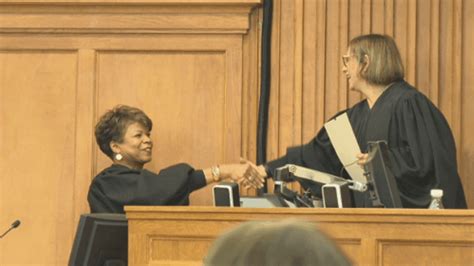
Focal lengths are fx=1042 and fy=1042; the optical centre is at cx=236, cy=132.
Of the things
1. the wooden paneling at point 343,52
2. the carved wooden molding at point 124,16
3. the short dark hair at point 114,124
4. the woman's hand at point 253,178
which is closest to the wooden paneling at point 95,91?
the carved wooden molding at point 124,16

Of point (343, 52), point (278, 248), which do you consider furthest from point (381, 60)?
point (278, 248)

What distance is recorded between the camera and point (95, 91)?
6398 millimetres

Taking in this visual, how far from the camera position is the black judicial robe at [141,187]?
557 cm

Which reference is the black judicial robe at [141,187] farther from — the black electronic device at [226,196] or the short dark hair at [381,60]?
the short dark hair at [381,60]

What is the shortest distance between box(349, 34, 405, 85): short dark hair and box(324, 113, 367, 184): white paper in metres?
0.34

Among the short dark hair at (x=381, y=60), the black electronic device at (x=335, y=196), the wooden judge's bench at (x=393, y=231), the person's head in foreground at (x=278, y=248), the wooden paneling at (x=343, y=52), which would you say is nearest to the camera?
the person's head in foreground at (x=278, y=248)

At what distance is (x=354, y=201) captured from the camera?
5512 mm

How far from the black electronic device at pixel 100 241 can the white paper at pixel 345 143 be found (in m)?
1.23

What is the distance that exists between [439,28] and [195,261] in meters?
2.53

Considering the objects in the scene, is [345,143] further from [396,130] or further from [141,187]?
[141,187]

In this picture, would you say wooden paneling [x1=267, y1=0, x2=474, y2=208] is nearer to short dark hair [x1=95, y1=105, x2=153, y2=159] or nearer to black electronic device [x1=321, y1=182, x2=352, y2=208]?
short dark hair [x1=95, y1=105, x2=153, y2=159]

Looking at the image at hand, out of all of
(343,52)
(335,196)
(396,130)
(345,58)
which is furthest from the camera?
(343,52)

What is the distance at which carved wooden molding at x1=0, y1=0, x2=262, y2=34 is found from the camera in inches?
249

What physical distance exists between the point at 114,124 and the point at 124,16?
769 mm
